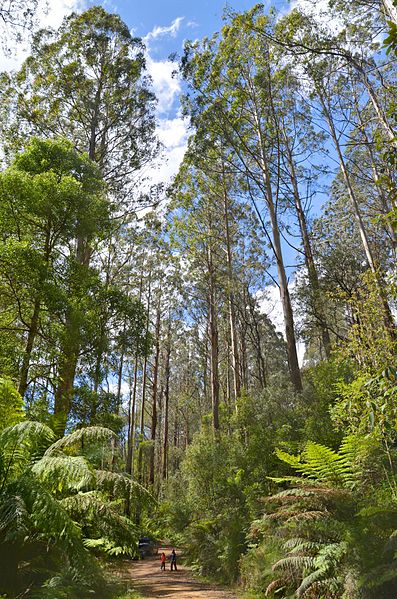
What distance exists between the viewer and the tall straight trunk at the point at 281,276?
10.9 metres

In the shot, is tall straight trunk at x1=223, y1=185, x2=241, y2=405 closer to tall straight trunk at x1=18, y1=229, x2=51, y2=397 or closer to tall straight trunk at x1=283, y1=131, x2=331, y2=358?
tall straight trunk at x1=283, y1=131, x2=331, y2=358

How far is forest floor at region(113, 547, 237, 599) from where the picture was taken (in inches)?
334

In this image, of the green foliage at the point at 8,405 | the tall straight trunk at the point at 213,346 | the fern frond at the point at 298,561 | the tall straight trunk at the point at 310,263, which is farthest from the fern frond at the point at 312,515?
the tall straight trunk at the point at 310,263

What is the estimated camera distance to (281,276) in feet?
39.0

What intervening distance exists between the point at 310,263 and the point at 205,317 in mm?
6829

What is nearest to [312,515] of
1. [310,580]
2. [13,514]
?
[310,580]

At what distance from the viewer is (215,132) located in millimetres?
14594

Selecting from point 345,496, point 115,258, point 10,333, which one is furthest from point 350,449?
point 115,258

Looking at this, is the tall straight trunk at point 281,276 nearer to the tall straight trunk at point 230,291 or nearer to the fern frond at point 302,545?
the tall straight trunk at point 230,291

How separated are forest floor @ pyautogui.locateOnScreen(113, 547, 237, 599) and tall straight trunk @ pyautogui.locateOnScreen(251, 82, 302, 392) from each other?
15.9ft

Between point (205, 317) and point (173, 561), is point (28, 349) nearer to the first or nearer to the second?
point (173, 561)

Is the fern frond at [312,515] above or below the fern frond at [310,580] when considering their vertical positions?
above

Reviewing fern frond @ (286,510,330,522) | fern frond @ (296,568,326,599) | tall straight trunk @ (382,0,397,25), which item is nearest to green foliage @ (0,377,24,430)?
fern frond @ (286,510,330,522)

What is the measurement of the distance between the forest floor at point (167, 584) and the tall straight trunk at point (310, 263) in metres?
8.95
